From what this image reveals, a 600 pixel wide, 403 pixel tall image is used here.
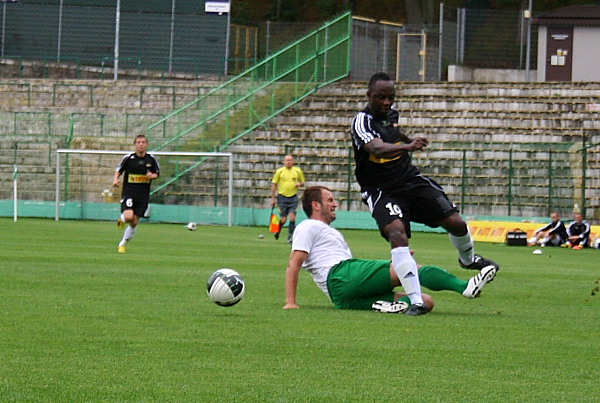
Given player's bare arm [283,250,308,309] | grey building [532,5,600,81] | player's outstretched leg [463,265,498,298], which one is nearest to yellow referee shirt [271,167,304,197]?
player's bare arm [283,250,308,309]

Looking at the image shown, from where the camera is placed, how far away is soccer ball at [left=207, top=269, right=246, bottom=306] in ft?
34.0

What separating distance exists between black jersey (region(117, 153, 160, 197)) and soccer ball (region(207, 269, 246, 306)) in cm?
1120

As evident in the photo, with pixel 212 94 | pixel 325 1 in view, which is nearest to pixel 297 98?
pixel 212 94

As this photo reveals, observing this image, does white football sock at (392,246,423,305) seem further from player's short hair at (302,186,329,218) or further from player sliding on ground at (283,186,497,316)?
player's short hair at (302,186,329,218)

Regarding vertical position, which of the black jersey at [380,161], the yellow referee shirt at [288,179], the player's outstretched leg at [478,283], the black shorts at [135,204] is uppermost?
the black jersey at [380,161]

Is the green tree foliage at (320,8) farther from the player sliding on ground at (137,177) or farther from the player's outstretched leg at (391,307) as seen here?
the player's outstretched leg at (391,307)

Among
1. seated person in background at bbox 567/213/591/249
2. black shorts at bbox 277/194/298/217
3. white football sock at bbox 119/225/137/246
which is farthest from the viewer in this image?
seated person in background at bbox 567/213/591/249

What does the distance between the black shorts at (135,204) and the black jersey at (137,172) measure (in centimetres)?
7

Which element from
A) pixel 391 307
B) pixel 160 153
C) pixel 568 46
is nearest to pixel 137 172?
pixel 391 307

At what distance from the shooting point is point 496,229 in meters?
30.7

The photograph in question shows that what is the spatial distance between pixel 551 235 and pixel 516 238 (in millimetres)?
814

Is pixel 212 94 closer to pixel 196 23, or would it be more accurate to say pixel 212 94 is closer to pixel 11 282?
pixel 196 23

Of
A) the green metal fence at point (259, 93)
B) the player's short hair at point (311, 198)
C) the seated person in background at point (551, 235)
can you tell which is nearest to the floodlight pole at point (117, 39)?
the green metal fence at point (259, 93)

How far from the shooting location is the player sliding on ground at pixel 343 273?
10477 mm
